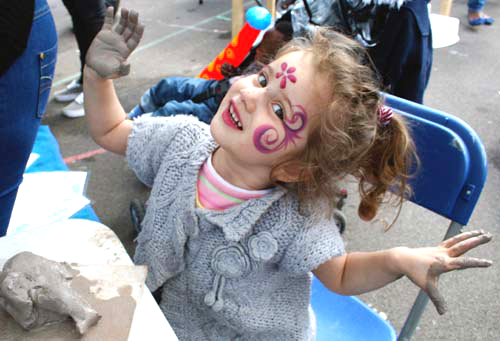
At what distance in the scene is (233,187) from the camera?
916mm

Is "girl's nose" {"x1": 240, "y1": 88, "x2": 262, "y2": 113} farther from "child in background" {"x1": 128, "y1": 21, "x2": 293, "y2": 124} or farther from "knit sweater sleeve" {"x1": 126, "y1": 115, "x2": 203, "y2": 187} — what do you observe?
"child in background" {"x1": 128, "y1": 21, "x2": 293, "y2": 124}

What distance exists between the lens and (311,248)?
858mm

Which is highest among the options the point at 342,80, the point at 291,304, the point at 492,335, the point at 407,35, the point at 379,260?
the point at 342,80

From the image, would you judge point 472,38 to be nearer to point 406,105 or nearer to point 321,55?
point 406,105

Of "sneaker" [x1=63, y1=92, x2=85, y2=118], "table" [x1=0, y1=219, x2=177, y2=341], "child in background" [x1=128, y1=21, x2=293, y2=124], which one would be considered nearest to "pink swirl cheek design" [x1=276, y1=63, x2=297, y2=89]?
"table" [x1=0, y1=219, x2=177, y2=341]

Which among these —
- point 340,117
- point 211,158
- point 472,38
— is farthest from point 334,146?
point 472,38

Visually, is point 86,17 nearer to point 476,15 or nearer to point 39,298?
point 39,298

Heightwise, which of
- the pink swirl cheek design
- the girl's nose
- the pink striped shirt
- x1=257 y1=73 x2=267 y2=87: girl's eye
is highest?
the pink swirl cheek design

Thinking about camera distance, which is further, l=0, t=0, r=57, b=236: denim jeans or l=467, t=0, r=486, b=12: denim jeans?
l=467, t=0, r=486, b=12: denim jeans

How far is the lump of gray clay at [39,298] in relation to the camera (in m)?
0.62

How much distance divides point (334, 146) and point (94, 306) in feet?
1.58

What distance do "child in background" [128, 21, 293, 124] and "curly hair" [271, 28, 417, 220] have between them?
0.71m

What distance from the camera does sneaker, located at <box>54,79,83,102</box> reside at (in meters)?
2.99

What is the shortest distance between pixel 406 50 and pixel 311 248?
954 millimetres
